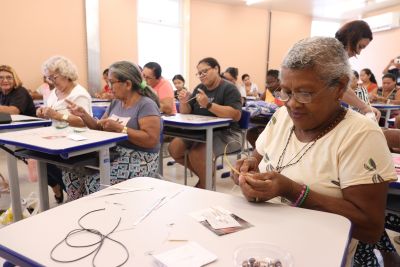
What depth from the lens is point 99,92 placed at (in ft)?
19.9

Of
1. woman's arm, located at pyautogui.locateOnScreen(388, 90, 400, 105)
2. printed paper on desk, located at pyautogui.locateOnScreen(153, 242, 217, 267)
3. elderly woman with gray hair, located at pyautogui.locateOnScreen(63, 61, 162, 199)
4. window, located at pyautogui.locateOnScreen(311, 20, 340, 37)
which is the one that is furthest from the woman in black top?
window, located at pyautogui.locateOnScreen(311, 20, 340, 37)

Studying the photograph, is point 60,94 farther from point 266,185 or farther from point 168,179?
point 266,185

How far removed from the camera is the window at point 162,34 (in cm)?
668

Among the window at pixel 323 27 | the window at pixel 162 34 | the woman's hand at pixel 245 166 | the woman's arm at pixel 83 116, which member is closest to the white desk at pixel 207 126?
the woman's arm at pixel 83 116

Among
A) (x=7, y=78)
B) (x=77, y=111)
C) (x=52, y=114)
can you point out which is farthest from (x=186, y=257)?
(x=7, y=78)

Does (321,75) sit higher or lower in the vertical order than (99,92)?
higher

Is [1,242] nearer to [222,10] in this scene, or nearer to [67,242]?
[67,242]

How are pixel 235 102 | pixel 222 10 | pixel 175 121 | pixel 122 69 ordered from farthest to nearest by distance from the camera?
1. pixel 222 10
2. pixel 235 102
3. pixel 175 121
4. pixel 122 69

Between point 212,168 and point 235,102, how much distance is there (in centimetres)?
67

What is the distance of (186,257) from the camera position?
0.73m

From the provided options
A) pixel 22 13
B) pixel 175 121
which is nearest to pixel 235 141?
pixel 175 121

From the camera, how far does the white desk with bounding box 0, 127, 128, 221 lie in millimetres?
1781

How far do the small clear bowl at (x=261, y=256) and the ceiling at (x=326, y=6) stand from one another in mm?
7577

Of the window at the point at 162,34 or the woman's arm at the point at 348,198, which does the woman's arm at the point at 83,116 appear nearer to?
the woman's arm at the point at 348,198
